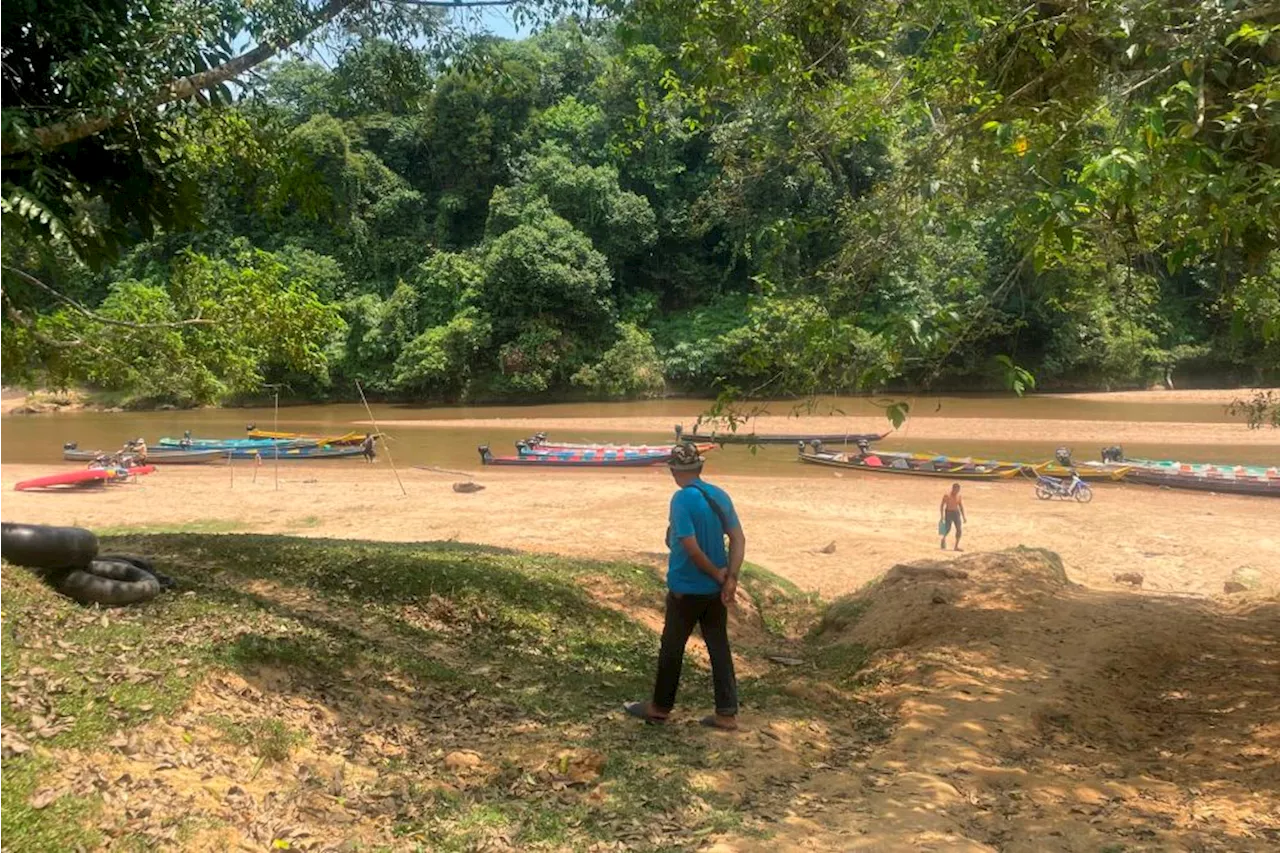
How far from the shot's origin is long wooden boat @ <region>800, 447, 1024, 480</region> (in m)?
22.8

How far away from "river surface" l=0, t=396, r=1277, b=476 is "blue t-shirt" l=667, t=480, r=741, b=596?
67.6ft

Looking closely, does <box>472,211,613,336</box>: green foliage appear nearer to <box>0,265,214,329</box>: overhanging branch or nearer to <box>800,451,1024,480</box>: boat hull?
<box>800,451,1024,480</box>: boat hull

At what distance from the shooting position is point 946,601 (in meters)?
8.18

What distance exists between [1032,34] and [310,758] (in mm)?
6069

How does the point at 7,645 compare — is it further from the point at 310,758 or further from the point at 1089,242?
the point at 1089,242

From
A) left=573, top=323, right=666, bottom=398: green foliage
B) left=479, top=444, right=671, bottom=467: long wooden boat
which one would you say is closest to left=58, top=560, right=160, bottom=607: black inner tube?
left=479, top=444, right=671, bottom=467: long wooden boat

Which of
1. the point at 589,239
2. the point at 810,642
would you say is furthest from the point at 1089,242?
the point at 589,239

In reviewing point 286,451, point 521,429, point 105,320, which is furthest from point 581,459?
point 105,320

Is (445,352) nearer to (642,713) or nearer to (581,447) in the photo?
(581,447)

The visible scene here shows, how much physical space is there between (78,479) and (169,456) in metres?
A: 5.47

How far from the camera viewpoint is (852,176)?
123 feet

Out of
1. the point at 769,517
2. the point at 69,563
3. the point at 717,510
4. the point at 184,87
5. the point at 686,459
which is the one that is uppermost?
the point at 184,87

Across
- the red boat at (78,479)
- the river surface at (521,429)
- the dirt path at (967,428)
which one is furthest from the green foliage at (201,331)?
the dirt path at (967,428)

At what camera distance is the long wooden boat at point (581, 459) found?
2553cm
